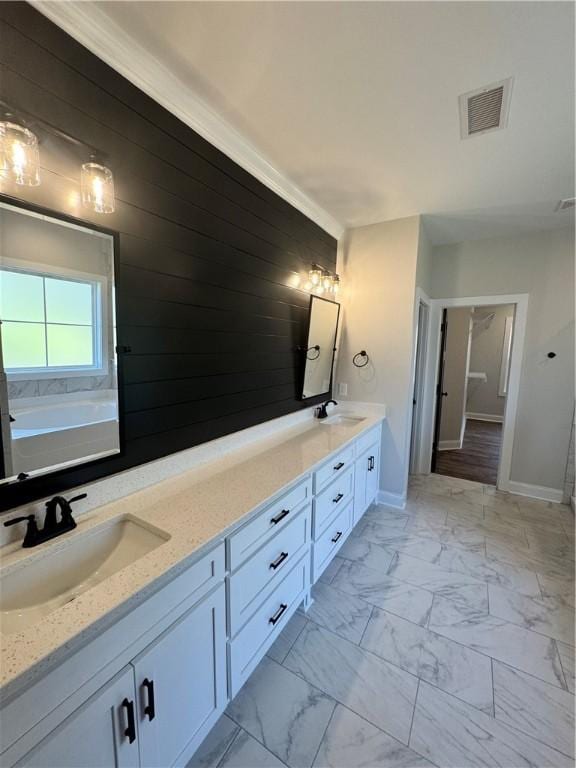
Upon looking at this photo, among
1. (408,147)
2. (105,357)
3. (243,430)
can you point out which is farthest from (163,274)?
(408,147)

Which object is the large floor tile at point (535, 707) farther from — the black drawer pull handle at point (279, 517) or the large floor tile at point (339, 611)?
the black drawer pull handle at point (279, 517)

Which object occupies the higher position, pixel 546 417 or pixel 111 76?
pixel 111 76

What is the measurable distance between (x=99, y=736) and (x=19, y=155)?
5.44 ft

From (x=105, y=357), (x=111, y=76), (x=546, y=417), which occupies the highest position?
(x=111, y=76)

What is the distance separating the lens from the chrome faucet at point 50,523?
1002 mm

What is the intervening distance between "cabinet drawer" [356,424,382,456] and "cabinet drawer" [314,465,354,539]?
195mm

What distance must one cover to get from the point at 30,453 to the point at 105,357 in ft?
1.38

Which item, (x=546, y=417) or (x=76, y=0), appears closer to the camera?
(x=76, y=0)

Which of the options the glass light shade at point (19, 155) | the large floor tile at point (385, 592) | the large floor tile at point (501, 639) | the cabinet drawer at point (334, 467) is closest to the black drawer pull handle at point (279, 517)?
the cabinet drawer at point (334, 467)

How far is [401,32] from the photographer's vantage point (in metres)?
1.20

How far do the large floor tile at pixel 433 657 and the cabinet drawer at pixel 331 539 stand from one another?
1.30 feet

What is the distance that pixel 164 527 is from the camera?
115 centimetres

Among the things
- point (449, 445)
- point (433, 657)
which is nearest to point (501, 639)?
point (433, 657)

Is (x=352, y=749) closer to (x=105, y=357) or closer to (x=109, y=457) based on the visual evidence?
(x=109, y=457)
